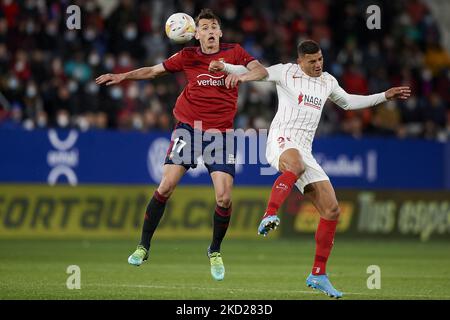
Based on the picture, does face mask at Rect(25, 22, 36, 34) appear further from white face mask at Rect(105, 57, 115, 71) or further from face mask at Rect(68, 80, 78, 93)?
white face mask at Rect(105, 57, 115, 71)

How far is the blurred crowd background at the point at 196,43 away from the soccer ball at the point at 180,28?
921cm

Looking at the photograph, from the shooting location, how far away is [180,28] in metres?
11.8

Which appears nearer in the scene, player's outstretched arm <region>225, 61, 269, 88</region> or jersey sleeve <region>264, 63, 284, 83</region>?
player's outstretched arm <region>225, 61, 269, 88</region>

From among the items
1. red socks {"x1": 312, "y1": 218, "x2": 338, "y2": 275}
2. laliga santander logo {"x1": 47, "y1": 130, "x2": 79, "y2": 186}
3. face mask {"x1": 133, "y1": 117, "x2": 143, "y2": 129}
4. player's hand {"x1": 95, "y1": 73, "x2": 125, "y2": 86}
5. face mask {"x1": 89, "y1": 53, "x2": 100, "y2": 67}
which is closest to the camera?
red socks {"x1": 312, "y1": 218, "x2": 338, "y2": 275}

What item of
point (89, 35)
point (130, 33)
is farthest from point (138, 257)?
point (130, 33)

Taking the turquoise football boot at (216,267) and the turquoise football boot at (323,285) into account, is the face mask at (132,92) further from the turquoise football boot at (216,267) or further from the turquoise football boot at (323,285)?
the turquoise football boot at (323,285)

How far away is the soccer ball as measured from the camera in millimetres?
11781

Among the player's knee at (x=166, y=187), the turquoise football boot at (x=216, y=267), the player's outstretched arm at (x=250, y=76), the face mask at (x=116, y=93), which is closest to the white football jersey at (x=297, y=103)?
the player's outstretched arm at (x=250, y=76)

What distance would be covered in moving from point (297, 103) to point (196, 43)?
29.3ft

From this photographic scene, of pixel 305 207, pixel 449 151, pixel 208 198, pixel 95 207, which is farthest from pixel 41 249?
pixel 449 151

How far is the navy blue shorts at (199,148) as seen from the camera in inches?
465

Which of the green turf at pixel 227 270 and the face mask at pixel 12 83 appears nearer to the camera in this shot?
the green turf at pixel 227 270

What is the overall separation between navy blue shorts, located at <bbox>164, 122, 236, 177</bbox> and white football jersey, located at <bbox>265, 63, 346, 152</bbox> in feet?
2.45

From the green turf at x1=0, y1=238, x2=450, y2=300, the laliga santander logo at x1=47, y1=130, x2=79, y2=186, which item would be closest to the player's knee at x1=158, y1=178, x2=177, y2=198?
the green turf at x1=0, y1=238, x2=450, y2=300
